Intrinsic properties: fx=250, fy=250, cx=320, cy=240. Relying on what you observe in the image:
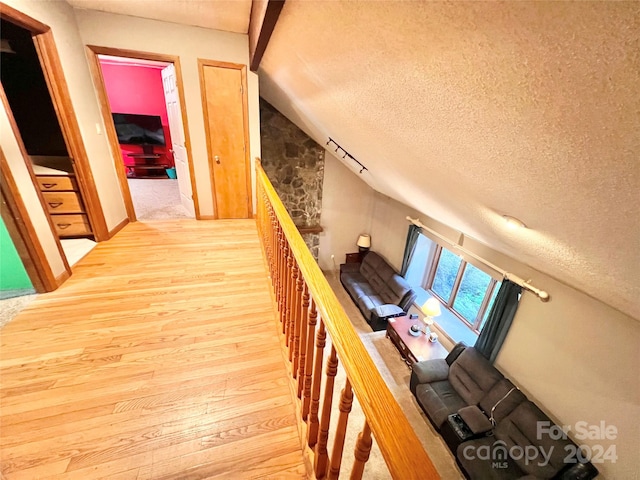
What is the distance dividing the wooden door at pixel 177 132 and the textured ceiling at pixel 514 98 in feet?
5.74

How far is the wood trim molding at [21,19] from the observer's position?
1580 mm

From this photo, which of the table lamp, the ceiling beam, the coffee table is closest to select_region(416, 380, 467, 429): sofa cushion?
the coffee table

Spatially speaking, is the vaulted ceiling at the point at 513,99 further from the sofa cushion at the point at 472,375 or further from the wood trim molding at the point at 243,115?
the sofa cushion at the point at 472,375

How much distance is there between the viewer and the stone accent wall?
490 centimetres

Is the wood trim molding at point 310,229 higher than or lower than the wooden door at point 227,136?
lower

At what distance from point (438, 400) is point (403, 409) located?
2.70ft

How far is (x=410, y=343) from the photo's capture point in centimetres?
409

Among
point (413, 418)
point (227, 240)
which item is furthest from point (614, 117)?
point (413, 418)

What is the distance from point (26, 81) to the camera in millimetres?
2615

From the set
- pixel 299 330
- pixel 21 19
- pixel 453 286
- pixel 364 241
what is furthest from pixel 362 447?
pixel 364 241

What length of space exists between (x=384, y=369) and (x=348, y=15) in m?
4.48

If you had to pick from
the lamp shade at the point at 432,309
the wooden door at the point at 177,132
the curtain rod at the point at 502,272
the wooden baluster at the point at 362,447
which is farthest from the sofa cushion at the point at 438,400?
the wooden door at the point at 177,132

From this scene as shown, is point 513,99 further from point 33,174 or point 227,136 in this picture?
point 227,136

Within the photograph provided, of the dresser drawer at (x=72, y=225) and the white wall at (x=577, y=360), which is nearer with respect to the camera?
A: the white wall at (x=577, y=360)
